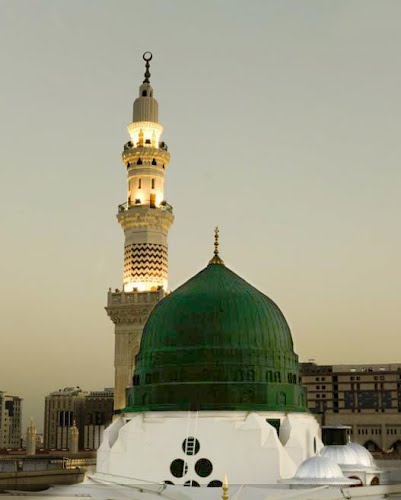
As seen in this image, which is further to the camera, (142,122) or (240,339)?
(142,122)

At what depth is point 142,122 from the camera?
45.7 metres

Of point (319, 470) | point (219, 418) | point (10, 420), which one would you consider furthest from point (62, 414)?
point (319, 470)

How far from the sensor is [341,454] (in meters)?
30.1

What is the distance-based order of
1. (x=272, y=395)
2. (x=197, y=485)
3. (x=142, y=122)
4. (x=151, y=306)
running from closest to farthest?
1. (x=197, y=485)
2. (x=272, y=395)
3. (x=151, y=306)
4. (x=142, y=122)

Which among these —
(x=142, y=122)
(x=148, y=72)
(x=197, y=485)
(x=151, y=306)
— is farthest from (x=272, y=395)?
(x=148, y=72)

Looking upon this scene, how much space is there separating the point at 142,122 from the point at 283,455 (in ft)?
73.2

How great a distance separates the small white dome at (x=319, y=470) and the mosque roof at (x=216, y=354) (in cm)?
427

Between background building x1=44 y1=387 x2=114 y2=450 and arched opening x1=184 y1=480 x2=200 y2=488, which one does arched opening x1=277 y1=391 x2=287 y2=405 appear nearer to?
arched opening x1=184 y1=480 x2=200 y2=488

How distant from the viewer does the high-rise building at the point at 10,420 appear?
396ft

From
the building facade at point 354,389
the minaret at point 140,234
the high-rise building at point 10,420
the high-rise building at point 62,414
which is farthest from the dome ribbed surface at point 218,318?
the high-rise building at point 10,420

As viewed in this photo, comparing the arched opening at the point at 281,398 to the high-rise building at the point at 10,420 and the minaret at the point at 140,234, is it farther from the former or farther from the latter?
the high-rise building at the point at 10,420

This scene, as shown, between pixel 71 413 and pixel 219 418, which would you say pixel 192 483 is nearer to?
pixel 219 418

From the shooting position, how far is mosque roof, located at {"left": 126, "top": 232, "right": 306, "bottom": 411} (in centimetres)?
3131

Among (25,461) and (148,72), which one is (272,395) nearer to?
(25,461)
